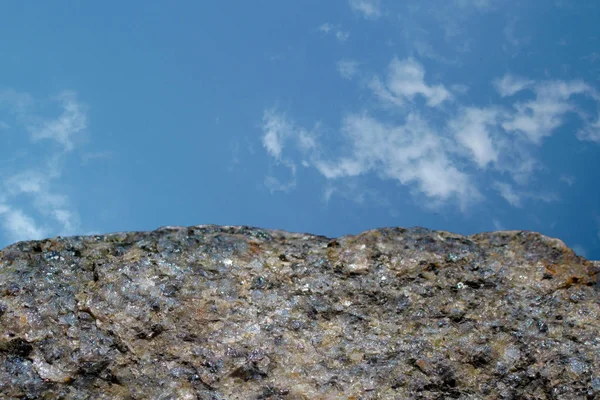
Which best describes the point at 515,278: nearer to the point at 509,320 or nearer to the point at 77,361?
the point at 509,320

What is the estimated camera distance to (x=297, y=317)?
4723mm

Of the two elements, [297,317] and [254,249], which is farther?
[254,249]

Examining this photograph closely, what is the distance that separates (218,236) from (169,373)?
1.17 m

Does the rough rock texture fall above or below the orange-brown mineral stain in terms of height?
below

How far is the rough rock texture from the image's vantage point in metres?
4.43

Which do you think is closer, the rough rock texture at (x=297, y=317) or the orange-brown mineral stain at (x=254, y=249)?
the rough rock texture at (x=297, y=317)

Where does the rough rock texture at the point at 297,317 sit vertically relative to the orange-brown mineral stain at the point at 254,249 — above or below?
below

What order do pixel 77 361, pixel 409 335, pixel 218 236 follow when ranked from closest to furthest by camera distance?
pixel 77 361
pixel 409 335
pixel 218 236

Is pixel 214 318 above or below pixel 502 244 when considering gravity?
below

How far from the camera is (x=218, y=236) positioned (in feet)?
16.8

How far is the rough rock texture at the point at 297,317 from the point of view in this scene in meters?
4.43

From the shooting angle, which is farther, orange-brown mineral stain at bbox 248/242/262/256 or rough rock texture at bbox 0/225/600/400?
orange-brown mineral stain at bbox 248/242/262/256

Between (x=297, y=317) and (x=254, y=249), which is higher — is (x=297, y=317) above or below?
below

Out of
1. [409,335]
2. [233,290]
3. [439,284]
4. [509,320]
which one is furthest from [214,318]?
[509,320]
